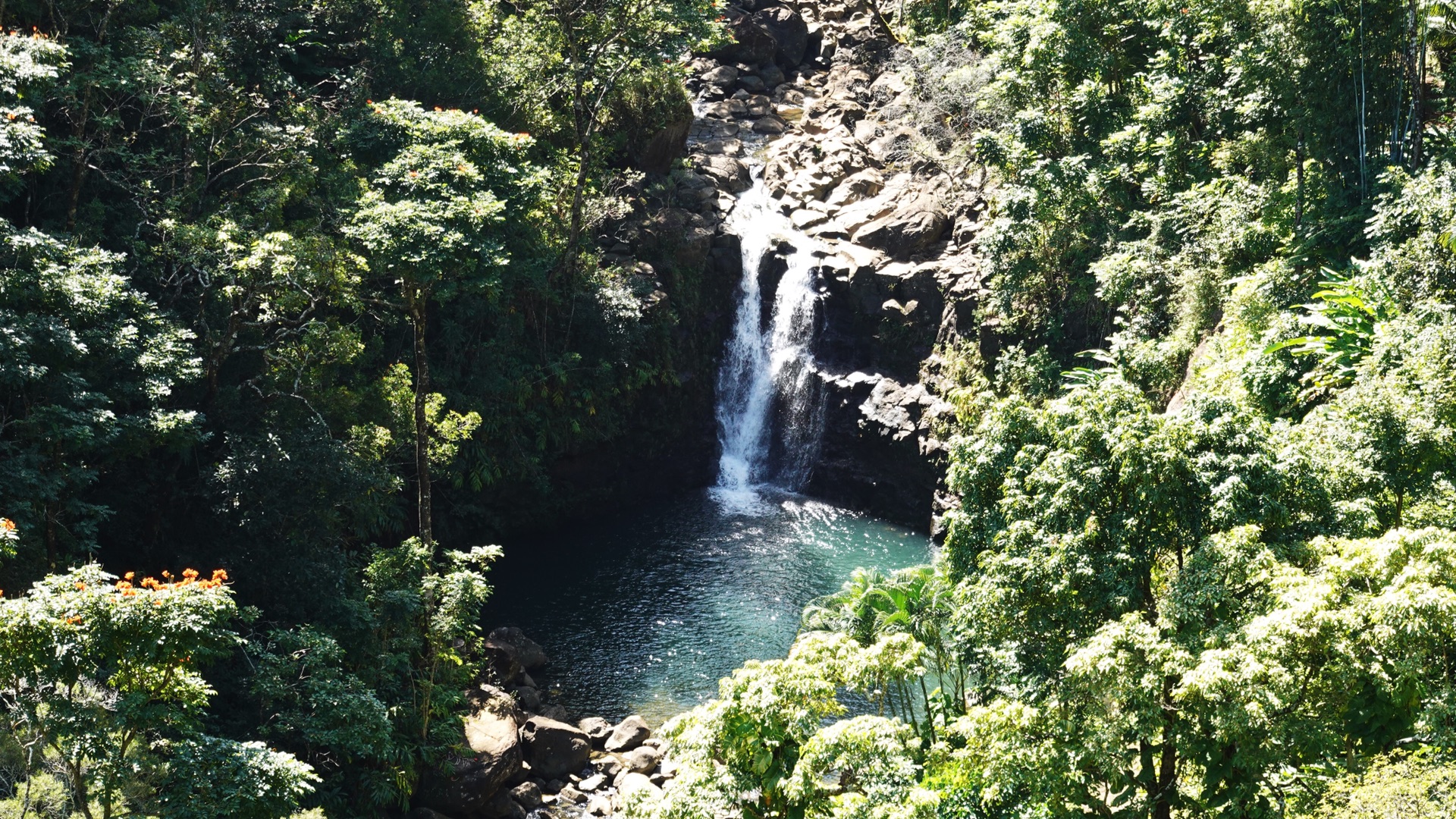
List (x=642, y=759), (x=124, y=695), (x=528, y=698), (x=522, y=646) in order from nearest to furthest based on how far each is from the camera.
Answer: (x=124, y=695) → (x=642, y=759) → (x=528, y=698) → (x=522, y=646)

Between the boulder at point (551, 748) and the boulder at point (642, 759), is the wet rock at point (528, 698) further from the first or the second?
the boulder at point (642, 759)

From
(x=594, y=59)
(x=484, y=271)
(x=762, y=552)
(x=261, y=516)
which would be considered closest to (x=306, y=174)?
(x=484, y=271)

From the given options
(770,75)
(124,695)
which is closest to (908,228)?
(770,75)

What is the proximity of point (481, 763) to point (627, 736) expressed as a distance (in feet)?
11.0

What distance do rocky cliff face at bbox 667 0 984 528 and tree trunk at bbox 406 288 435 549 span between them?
54.2ft

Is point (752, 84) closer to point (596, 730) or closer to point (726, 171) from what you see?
point (726, 171)

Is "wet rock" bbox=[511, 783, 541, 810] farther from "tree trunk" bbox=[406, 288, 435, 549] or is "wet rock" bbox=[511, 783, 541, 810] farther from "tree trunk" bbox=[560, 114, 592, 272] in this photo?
"tree trunk" bbox=[560, 114, 592, 272]

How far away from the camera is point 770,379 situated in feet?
117

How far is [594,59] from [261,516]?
60.3ft

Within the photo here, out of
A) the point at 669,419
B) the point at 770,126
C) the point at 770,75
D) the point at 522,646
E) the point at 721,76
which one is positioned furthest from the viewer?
the point at 770,75

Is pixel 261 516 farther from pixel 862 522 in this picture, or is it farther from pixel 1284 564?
pixel 862 522

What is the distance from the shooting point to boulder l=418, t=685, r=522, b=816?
1722cm

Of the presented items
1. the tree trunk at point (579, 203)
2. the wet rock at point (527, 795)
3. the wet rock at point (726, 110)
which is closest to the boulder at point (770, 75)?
the wet rock at point (726, 110)

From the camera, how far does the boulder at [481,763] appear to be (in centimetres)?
1722
